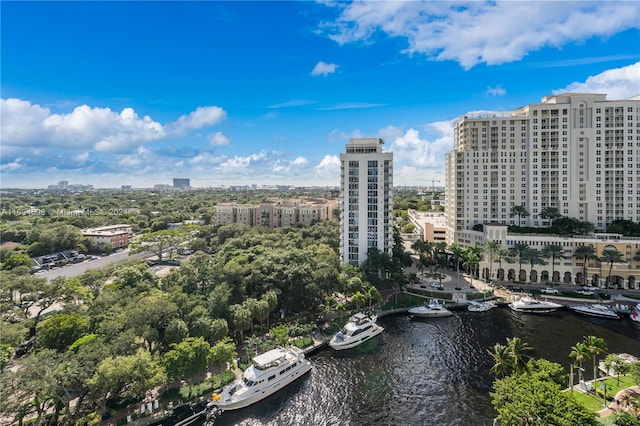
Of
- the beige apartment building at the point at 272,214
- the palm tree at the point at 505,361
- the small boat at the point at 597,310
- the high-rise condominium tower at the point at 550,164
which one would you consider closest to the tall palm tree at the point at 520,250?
the high-rise condominium tower at the point at 550,164

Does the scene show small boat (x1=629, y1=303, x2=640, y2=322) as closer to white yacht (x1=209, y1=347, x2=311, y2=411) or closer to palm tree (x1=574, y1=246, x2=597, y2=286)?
palm tree (x1=574, y1=246, x2=597, y2=286)

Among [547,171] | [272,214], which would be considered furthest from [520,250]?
[272,214]

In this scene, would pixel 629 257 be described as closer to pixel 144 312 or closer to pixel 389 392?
pixel 389 392

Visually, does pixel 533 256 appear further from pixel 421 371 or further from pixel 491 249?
pixel 421 371

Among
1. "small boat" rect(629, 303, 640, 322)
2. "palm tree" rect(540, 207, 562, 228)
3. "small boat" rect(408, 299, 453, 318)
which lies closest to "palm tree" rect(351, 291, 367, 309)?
"small boat" rect(408, 299, 453, 318)

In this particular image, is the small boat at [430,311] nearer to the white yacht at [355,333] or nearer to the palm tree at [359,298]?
→ the white yacht at [355,333]
